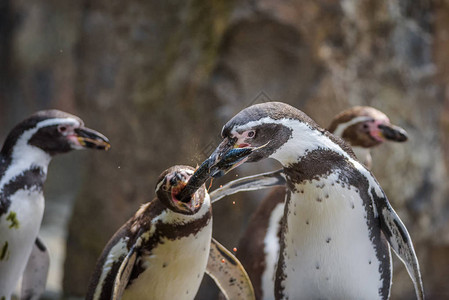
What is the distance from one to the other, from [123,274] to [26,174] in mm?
595

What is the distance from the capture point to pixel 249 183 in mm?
1828

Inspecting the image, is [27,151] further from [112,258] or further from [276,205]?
[276,205]

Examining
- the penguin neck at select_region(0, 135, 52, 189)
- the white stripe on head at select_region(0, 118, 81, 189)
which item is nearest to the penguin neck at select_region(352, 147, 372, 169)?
the white stripe on head at select_region(0, 118, 81, 189)

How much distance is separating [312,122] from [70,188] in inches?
166

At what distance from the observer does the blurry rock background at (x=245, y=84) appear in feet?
8.09

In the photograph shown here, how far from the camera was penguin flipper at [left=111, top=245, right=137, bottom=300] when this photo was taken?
5.41 ft

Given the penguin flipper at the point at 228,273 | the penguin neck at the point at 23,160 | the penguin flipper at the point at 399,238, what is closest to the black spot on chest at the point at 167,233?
the penguin flipper at the point at 228,273

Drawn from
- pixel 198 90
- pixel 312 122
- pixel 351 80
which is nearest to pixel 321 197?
pixel 312 122

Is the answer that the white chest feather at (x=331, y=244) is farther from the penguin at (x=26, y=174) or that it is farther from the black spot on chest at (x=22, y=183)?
the black spot on chest at (x=22, y=183)

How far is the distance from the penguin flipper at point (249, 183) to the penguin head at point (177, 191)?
0.40 feet

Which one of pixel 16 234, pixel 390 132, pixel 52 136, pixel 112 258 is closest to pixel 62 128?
pixel 52 136

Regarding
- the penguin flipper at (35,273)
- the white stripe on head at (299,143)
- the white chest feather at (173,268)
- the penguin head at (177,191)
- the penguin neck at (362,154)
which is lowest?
the penguin flipper at (35,273)

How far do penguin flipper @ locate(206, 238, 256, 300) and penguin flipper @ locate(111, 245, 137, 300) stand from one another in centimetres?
27

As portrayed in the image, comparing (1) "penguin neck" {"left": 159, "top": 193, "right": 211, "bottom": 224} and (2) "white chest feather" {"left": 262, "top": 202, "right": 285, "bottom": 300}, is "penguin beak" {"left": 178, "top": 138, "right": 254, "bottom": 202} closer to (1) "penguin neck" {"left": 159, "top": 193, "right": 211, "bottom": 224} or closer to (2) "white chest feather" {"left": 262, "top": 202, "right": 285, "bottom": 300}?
(1) "penguin neck" {"left": 159, "top": 193, "right": 211, "bottom": 224}
